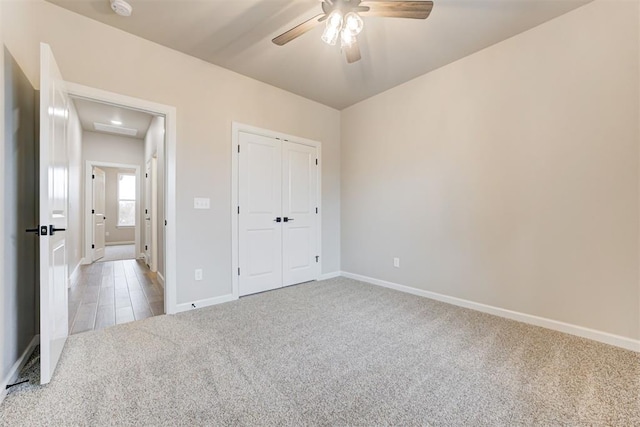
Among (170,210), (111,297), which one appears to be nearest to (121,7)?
(170,210)

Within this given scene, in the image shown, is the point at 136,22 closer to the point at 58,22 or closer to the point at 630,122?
the point at 58,22

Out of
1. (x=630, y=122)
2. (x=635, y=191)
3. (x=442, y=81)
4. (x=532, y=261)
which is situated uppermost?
(x=442, y=81)

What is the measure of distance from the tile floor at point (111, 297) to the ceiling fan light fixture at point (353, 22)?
3076 millimetres

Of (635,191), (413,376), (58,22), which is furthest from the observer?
(58,22)

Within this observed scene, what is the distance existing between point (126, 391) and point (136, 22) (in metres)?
2.83

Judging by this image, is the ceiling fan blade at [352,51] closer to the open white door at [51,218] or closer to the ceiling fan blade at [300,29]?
the ceiling fan blade at [300,29]

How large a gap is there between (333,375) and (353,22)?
226cm

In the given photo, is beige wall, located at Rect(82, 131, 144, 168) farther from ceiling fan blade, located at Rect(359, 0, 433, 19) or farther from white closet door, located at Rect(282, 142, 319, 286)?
ceiling fan blade, located at Rect(359, 0, 433, 19)

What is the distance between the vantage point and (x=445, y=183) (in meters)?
3.05

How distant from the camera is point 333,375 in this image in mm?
1683

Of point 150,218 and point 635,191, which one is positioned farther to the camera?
point 150,218

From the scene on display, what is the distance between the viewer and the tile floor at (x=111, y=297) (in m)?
2.61

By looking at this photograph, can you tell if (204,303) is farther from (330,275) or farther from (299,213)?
(330,275)

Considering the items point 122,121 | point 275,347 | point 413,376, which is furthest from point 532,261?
point 122,121
